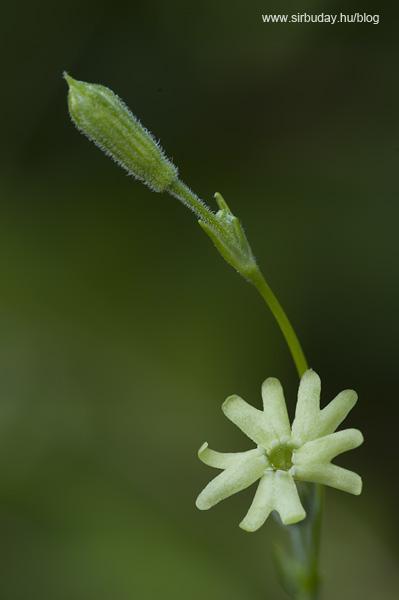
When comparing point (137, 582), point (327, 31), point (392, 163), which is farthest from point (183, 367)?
point (327, 31)

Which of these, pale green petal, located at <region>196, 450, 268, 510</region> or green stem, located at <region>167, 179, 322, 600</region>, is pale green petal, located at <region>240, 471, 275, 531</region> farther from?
green stem, located at <region>167, 179, 322, 600</region>

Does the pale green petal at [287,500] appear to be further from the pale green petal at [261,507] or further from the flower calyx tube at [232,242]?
the flower calyx tube at [232,242]

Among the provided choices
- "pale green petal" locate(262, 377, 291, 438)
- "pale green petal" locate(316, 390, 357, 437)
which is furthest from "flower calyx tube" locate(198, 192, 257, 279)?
"pale green petal" locate(316, 390, 357, 437)

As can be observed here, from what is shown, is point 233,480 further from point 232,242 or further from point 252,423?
point 232,242

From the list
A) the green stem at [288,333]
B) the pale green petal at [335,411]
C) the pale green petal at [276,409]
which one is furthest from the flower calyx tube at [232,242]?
the pale green petal at [335,411]

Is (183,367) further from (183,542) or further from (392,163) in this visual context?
(392,163)

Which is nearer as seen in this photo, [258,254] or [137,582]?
[137,582]
